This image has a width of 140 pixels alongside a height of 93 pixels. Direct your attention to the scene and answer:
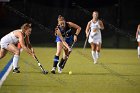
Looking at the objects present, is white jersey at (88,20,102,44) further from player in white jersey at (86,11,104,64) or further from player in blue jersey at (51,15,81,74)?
player in blue jersey at (51,15,81,74)

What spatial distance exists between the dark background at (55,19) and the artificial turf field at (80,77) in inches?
234

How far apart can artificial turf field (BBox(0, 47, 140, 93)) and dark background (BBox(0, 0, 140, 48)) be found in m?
5.95

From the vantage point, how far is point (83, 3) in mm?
28828

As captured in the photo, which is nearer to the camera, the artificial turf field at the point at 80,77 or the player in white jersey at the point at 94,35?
the artificial turf field at the point at 80,77

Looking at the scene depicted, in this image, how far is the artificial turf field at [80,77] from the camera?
12.7m

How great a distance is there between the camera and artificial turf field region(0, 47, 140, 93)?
12.7m

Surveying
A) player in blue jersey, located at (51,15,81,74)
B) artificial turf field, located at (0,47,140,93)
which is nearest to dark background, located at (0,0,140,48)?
artificial turf field, located at (0,47,140,93)

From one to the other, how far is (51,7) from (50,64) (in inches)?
377

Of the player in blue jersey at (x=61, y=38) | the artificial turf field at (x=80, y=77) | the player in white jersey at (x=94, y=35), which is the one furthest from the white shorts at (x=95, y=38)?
the player in blue jersey at (x=61, y=38)

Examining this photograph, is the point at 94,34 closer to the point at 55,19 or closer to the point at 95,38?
the point at 95,38

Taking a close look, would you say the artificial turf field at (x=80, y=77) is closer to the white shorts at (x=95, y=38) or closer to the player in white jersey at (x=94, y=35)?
the player in white jersey at (x=94, y=35)

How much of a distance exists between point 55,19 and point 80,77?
12.8 m

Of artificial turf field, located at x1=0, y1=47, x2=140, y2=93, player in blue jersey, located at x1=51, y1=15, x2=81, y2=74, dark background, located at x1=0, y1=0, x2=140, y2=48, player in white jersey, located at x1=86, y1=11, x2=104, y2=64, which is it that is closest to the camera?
artificial turf field, located at x1=0, y1=47, x2=140, y2=93

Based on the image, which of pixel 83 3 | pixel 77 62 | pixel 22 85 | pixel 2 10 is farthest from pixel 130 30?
pixel 22 85
